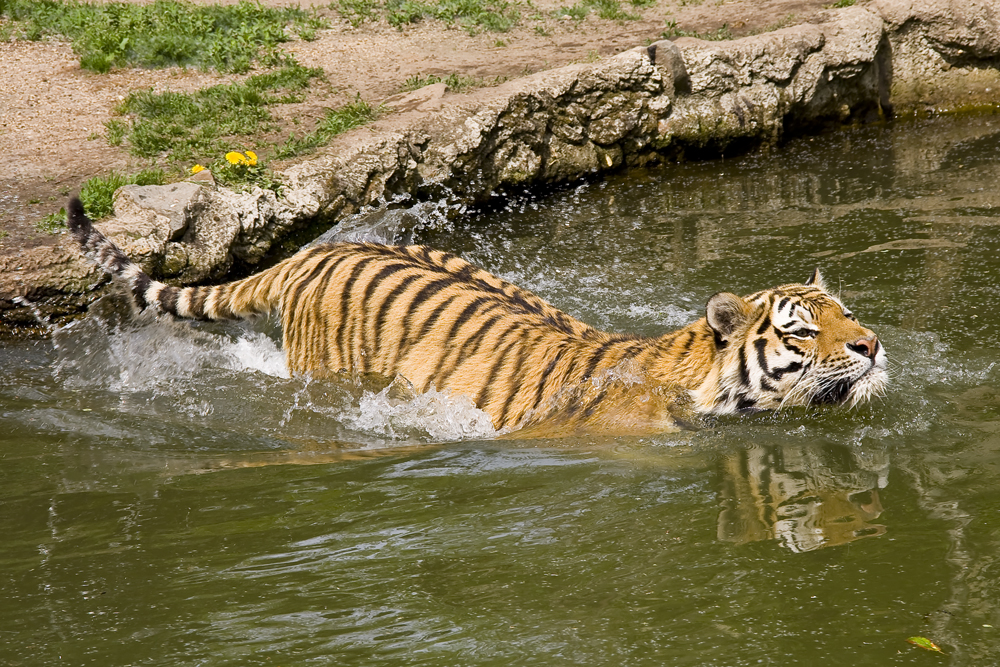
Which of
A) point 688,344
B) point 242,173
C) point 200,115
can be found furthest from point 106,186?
point 688,344

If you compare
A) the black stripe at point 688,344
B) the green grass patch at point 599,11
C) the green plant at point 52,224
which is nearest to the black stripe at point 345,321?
the black stripe at point 688,344

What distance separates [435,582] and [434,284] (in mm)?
1521

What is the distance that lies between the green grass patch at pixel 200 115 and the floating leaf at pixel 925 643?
4.62 m

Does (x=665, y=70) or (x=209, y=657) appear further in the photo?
(x=665, y=70)

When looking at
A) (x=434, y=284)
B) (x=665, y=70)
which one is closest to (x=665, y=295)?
(x=434, y=284)

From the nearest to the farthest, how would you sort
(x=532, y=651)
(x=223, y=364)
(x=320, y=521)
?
(x=532, y=651) < (x=320, y=521) < (x=223, y=364)

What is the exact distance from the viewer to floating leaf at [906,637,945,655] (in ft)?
6.22

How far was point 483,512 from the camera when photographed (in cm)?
260

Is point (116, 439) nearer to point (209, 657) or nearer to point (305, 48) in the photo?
point (209, 657)

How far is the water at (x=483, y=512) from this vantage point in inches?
80.0

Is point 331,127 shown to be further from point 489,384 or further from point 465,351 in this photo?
point 489,384

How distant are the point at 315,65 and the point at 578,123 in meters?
1.92

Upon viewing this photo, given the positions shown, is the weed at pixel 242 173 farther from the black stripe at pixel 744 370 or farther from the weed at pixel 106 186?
the black stripe at pixel 744 370

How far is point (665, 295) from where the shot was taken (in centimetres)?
469
